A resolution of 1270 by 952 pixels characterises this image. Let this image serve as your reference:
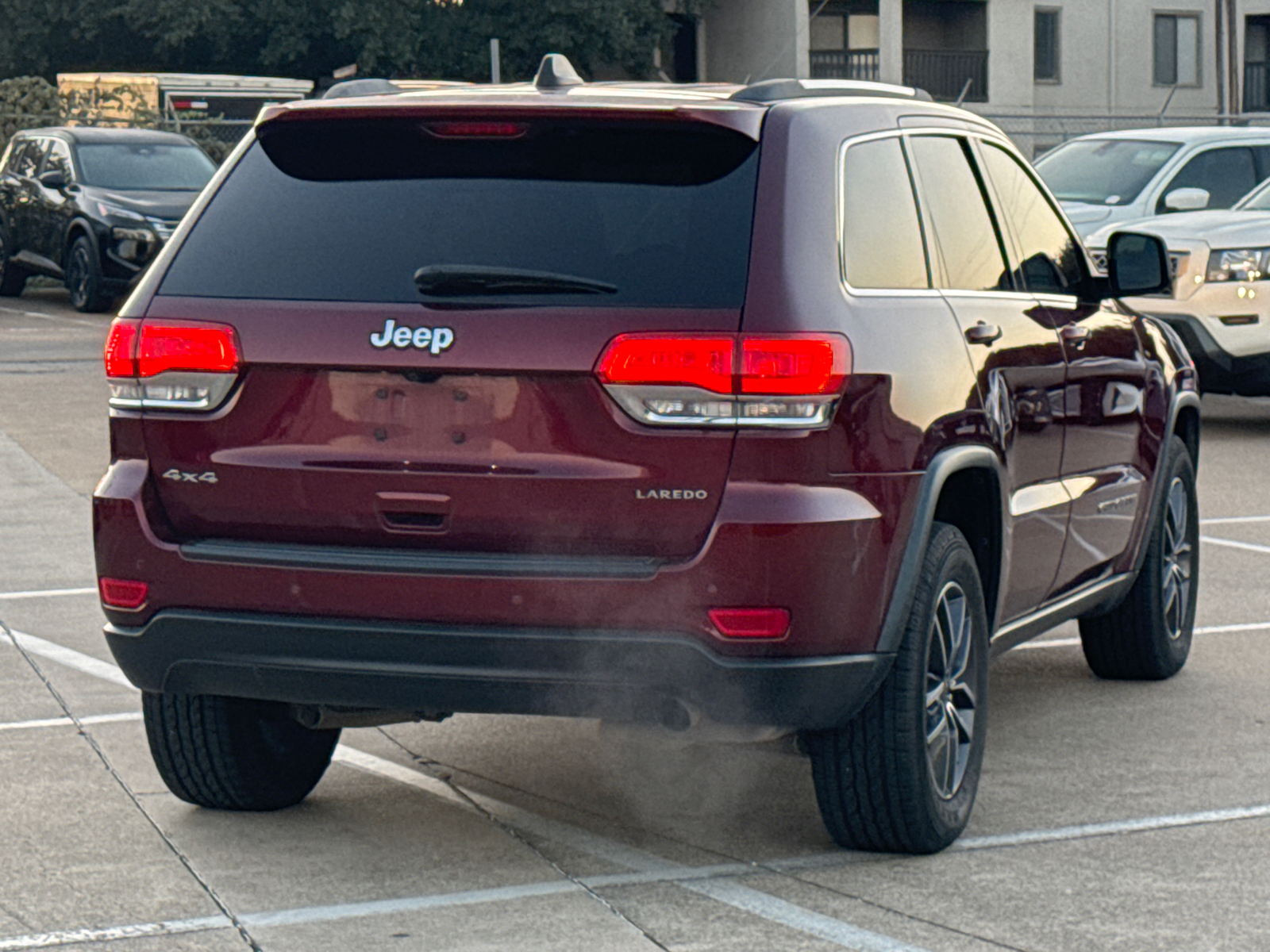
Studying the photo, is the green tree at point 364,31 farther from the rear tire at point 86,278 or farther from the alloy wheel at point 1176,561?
the alloy wheel at point 1176,561

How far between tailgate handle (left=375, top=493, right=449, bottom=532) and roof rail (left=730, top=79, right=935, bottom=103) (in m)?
1.11

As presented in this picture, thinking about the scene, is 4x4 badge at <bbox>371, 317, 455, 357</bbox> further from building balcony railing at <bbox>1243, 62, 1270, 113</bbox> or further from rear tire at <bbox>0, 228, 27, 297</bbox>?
building balcony railing at <bbox>1243, 62, 1270, 113</bbox>

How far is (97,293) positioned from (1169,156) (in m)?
11.3

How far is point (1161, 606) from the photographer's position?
7309 millimetres

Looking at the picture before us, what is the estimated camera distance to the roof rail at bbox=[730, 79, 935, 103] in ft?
16.9

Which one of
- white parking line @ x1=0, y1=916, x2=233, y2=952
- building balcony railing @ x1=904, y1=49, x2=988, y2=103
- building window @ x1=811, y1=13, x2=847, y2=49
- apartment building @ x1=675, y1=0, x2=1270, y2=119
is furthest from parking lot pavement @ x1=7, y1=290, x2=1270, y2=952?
building window @ x1=811, y1=13, x2=847, y2=49

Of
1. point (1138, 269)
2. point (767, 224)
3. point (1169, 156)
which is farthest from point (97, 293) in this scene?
point (767, 224)

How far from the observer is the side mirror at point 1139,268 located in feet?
22.5

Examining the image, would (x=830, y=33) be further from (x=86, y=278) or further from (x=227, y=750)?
(x=227, y=750)

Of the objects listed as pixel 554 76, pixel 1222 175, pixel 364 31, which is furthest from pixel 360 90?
pixel 364 31

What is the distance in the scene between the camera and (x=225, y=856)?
537cm

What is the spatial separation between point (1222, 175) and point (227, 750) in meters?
13.4

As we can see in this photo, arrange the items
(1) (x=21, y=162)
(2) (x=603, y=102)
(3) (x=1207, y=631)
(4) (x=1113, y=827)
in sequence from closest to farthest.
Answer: (2) (x=603, y=102) < (4) (x=1113, y=827) < (3) (x=1207, y=631) < (1) (x=21, y=162)

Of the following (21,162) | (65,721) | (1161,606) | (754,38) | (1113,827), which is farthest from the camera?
(754,38)
